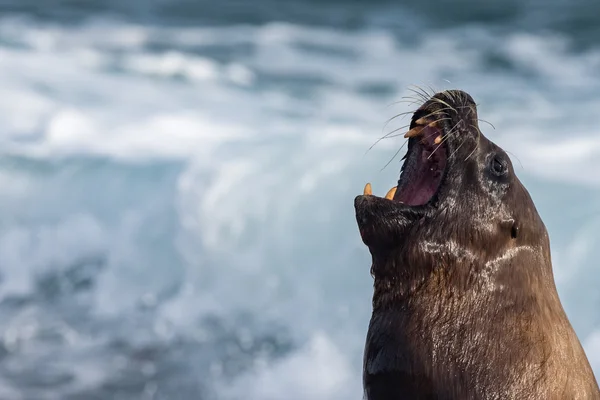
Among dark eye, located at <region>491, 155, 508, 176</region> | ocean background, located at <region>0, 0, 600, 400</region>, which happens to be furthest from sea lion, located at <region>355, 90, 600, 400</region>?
ocean background, located at <region>0, 0, 600, 400</region>

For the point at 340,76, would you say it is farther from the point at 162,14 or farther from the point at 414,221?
the point at 414,221

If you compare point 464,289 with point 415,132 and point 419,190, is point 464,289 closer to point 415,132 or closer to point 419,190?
point 419,190

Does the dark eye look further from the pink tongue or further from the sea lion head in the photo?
the pink tongue

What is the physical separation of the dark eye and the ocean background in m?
7.65

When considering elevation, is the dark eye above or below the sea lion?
above

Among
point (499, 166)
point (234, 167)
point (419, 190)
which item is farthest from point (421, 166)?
point (234, 167)

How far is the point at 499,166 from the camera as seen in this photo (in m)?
5.08

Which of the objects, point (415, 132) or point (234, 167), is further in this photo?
point (234, 167)

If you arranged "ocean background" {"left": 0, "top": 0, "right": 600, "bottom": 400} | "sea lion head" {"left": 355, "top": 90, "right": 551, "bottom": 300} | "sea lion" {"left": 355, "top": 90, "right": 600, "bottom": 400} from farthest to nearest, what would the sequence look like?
"ocean background" {"left": 0, "top": 0, "right": 600, "bottom": 400} < "sea lion head" {"left": 355, "top": 90, "right": 551, "bottom": 300} < "sea lion" {"left": 355, "top": 90, "right": 600, "bottom": 400}

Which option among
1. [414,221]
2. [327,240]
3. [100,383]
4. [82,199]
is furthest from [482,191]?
[82,199]

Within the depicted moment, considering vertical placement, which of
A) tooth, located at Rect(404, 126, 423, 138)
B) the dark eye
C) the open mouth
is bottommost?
the dark eye

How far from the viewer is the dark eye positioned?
16.6 ft

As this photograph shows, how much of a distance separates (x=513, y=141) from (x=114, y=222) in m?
7.09

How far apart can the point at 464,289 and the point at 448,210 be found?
38 cm
